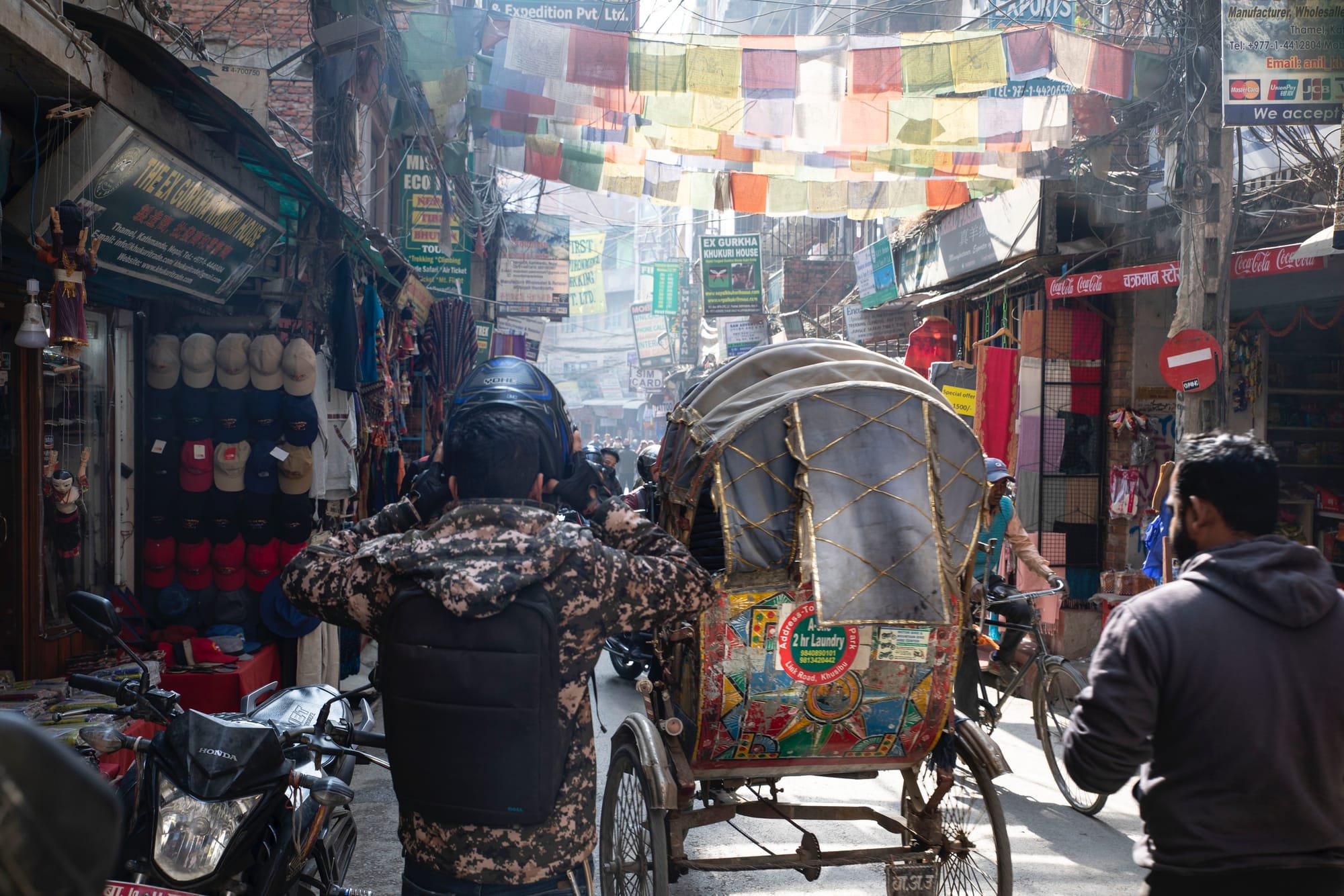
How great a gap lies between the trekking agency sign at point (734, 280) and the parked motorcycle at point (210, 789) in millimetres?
18553

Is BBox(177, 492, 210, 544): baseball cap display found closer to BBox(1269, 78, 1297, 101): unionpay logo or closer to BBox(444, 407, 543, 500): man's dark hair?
BBox(444, 407, 543, 500): man's dark hair

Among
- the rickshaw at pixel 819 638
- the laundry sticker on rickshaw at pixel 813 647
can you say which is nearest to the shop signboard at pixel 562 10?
the rickshaw at pixel 819 638

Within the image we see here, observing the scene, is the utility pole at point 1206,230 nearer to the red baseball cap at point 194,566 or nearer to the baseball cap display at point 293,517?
the baseball cap display at point 293,517

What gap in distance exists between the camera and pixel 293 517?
7254 millimetres

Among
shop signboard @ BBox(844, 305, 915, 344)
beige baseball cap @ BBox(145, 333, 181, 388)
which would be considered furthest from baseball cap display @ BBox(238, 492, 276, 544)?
shop signboard @ BBox(844, 305, 915, 344)

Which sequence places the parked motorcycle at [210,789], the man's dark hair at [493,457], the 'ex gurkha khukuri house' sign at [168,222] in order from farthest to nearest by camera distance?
the 'ex gurkha khukuri house' sign at [168,222]
the parked motorcycle at [210,789]
the man's dark hair at [493,457]

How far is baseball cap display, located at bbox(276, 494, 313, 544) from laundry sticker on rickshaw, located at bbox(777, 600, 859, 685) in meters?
4.67

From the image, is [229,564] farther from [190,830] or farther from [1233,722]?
[1233,722]

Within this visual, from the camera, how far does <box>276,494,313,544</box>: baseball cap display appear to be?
7.25 meters

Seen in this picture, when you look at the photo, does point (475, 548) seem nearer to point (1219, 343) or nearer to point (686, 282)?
point (1219, 343)

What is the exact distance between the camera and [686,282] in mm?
38125

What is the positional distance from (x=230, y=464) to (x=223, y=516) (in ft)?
1.42

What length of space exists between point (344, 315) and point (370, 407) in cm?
144

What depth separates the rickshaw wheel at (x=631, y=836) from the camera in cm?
363
